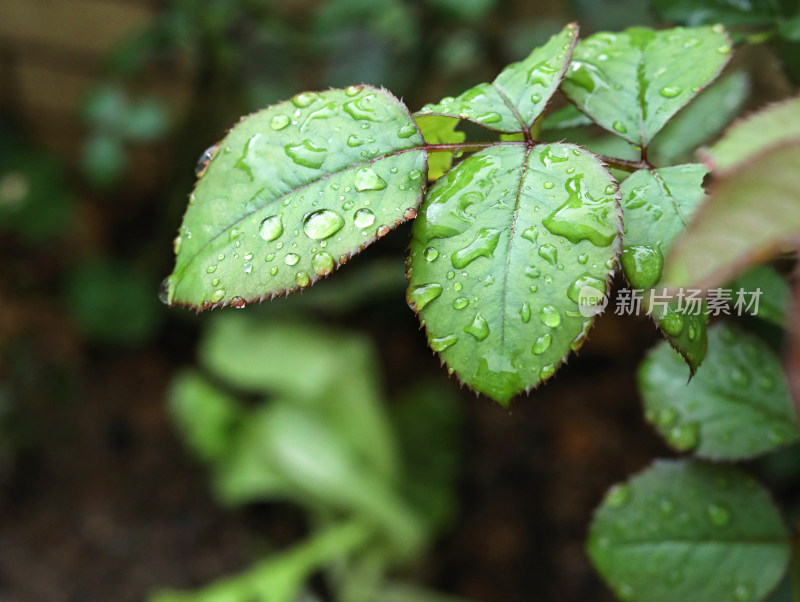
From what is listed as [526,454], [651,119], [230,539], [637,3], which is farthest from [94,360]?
[651,119]

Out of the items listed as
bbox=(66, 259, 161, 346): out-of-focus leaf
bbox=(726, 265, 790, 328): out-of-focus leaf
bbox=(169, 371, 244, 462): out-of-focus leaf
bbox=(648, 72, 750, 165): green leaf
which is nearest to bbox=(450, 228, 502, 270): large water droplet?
bbox=(726, 265, 790, 328): out-of-focus leaf

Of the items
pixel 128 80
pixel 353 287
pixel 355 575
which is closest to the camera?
pixel 355 575

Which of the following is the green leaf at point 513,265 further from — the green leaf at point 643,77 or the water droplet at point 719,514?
the water droplet at point 719,514

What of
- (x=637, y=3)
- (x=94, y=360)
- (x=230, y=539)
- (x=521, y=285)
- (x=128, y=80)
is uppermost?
(x=521, y=285)

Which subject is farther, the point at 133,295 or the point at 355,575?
the point at 133,295

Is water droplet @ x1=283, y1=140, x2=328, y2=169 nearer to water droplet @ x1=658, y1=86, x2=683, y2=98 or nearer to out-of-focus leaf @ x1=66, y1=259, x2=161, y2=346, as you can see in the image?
water droplet @ x1=658, y1=86, x2=683, y2=98

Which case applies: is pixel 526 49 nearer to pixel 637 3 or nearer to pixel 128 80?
pixel 637 3

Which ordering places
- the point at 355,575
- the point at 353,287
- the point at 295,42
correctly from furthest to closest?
the point at 353,287 → the point at 295,42 → the point at 355,575
